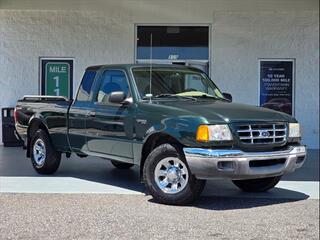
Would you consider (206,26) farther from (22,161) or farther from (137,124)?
(137,124)

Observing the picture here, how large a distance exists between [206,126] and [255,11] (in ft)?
28.3

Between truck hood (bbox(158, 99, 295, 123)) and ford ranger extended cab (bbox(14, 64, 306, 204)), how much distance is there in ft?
0.04

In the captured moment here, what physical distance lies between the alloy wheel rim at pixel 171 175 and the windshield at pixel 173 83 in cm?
111

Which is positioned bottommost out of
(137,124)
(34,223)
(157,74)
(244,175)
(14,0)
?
(34,223)

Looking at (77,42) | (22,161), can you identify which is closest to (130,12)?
(77,42)

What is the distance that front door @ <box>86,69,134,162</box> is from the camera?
791 cm

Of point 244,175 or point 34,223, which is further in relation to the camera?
point 244,175

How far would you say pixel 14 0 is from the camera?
47.2 ft

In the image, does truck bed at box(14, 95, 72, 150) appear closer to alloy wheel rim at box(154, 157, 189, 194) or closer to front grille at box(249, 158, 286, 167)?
alloy wheel rim at box(154, 157, 189, 194)

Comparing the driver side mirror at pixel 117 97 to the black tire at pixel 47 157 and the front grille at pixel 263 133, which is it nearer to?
the front grille at pixel 263 133

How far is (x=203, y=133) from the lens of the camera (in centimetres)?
686

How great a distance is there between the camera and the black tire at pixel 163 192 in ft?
23.4

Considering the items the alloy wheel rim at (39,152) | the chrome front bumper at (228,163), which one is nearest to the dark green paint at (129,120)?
the chrome front bumper at (228,163)

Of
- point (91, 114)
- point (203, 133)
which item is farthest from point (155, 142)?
point (91, 114)
